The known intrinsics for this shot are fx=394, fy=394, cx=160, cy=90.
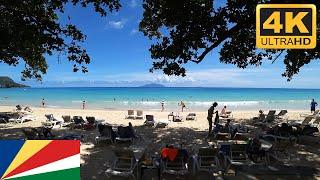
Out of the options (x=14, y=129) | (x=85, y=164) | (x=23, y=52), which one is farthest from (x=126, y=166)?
(x=14, y=129)

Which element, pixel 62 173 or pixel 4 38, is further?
pixel 4 38

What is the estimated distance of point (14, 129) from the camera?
20938 millimetres

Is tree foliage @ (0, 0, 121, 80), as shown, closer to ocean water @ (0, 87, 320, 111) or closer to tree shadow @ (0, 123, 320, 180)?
tree shadow @ (0, 123, 320, 180)

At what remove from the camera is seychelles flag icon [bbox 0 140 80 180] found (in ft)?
7.86

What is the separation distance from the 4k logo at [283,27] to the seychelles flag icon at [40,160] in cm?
296

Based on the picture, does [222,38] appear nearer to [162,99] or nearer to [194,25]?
[194,25]

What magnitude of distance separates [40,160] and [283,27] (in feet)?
10.9

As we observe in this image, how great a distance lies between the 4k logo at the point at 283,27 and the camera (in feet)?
15.3

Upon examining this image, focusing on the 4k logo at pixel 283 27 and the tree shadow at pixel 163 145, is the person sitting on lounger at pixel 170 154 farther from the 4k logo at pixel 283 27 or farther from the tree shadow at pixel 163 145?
the 4k logo at pixel 283 27

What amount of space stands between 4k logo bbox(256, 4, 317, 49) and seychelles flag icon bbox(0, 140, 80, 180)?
2963 millimetres

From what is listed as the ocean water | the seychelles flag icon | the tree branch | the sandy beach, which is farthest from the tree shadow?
the ocean water

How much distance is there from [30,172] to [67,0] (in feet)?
44.9

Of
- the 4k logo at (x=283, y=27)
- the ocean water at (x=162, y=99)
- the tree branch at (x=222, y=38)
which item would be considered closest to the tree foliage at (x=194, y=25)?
the tree branch at (x=222, y=38)

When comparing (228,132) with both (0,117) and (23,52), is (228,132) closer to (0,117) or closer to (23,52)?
(23,52)
